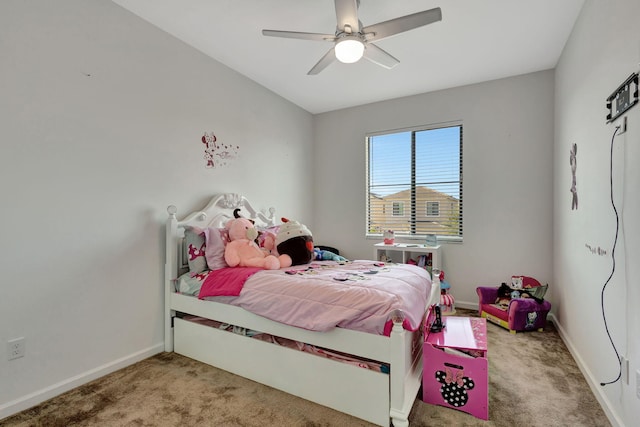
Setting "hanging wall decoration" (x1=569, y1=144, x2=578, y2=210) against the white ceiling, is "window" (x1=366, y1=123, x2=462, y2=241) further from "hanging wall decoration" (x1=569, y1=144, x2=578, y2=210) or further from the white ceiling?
"hanging wall decoration" (x1=569, y1=144, x2=578, y2=210)

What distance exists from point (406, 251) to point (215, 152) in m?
2.39

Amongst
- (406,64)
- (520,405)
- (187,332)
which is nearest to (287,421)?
(187,332)

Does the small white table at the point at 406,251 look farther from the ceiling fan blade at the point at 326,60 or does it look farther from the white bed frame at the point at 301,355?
the ceiling fan blade at the point at 326,60

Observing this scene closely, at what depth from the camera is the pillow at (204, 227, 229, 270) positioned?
7.96 ft

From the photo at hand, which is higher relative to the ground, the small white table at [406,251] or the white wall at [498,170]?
the white wall at [498,170]

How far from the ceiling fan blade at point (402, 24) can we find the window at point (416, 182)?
6.75ft

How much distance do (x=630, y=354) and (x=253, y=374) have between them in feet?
6.66

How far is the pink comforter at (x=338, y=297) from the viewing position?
1.67m

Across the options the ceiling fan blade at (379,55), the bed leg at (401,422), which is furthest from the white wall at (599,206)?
the ceiling fan blade at (379,55)

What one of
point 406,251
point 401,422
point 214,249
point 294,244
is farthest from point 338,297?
point 406,251

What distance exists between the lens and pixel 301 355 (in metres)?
1.84

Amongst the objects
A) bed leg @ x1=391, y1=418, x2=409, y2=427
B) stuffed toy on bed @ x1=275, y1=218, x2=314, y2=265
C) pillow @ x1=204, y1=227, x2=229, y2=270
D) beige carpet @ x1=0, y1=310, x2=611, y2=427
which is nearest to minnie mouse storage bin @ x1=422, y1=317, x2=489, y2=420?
beige carpet @ x1=0, y1=310, x2=611, y2=427

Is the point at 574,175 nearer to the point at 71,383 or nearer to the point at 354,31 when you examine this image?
the point at 354,31

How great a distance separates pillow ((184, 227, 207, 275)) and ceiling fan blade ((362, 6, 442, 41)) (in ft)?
6.27
